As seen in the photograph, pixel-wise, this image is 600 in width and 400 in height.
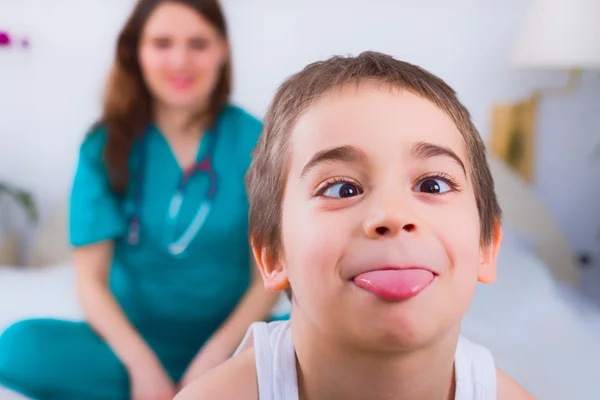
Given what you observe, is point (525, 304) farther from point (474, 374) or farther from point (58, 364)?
point (58, 364)

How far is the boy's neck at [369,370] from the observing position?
0.52 metres

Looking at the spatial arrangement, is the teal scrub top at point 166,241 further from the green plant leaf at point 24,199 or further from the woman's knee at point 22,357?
the green plant leaf at point 24,199

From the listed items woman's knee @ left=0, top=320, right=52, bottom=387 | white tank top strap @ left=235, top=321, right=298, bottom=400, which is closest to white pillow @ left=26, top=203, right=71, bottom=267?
woman's knee @ left=0, top=320, right=52, bottom=387

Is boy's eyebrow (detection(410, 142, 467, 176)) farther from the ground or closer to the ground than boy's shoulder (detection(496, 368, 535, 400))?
farther from the ground

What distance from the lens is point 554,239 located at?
1405 millimetres

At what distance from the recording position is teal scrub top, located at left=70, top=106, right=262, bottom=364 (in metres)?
1.01

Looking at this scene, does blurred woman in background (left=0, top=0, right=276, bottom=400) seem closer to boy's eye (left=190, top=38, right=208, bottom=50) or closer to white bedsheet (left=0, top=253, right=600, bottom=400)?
boy's eye (left=190, top=38, right=208, bottom=50)

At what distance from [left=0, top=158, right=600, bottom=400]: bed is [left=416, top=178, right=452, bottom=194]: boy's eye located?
0.45 m

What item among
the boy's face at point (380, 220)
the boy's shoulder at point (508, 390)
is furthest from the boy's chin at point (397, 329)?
the boy's shoulder at point (508, 390)

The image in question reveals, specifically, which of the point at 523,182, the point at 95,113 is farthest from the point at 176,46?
the point at 523,182

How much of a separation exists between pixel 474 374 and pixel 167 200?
56cm

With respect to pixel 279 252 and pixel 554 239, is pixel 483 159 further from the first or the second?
pixel 554 239

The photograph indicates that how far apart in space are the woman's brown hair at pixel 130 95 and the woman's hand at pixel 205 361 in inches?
11.4

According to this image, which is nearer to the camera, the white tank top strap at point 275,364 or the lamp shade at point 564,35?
the white tank top strap at point 275,364
